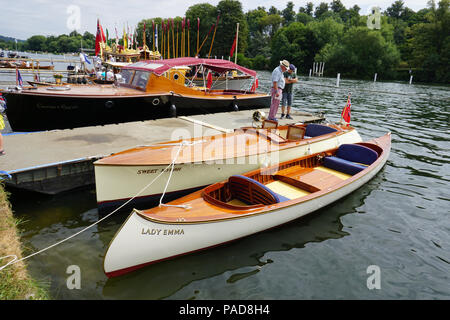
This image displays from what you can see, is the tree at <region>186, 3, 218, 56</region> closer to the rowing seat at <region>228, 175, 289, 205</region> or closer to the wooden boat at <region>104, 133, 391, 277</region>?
the wooden boat at <region>104, 133, 391, 277</region>

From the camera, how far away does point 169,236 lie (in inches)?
182

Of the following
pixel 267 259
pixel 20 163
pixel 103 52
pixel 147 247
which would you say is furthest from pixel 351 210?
pixel 103 52

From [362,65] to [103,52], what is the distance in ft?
158

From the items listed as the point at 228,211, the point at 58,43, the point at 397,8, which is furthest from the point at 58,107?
the point at 58,43

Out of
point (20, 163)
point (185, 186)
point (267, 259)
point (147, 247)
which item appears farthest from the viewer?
point (185, 186)

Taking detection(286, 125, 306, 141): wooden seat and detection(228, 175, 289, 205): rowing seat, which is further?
detection(286, 125, 306, 141): wooden seat

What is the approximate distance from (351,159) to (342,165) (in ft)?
2.85

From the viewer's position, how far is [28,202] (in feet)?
21.9

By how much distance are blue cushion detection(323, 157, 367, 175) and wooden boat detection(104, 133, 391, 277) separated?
2cm

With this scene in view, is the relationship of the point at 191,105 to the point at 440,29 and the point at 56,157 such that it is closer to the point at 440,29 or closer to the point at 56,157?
the point at 56,157

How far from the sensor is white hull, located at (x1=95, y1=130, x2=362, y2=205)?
5.87m

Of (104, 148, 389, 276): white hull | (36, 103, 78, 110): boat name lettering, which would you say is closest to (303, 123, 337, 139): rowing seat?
(104, 148, 389, 276): white hull

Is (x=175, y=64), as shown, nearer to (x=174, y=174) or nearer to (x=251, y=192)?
(x=174, y=174)

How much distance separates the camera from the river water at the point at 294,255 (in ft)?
14.7
